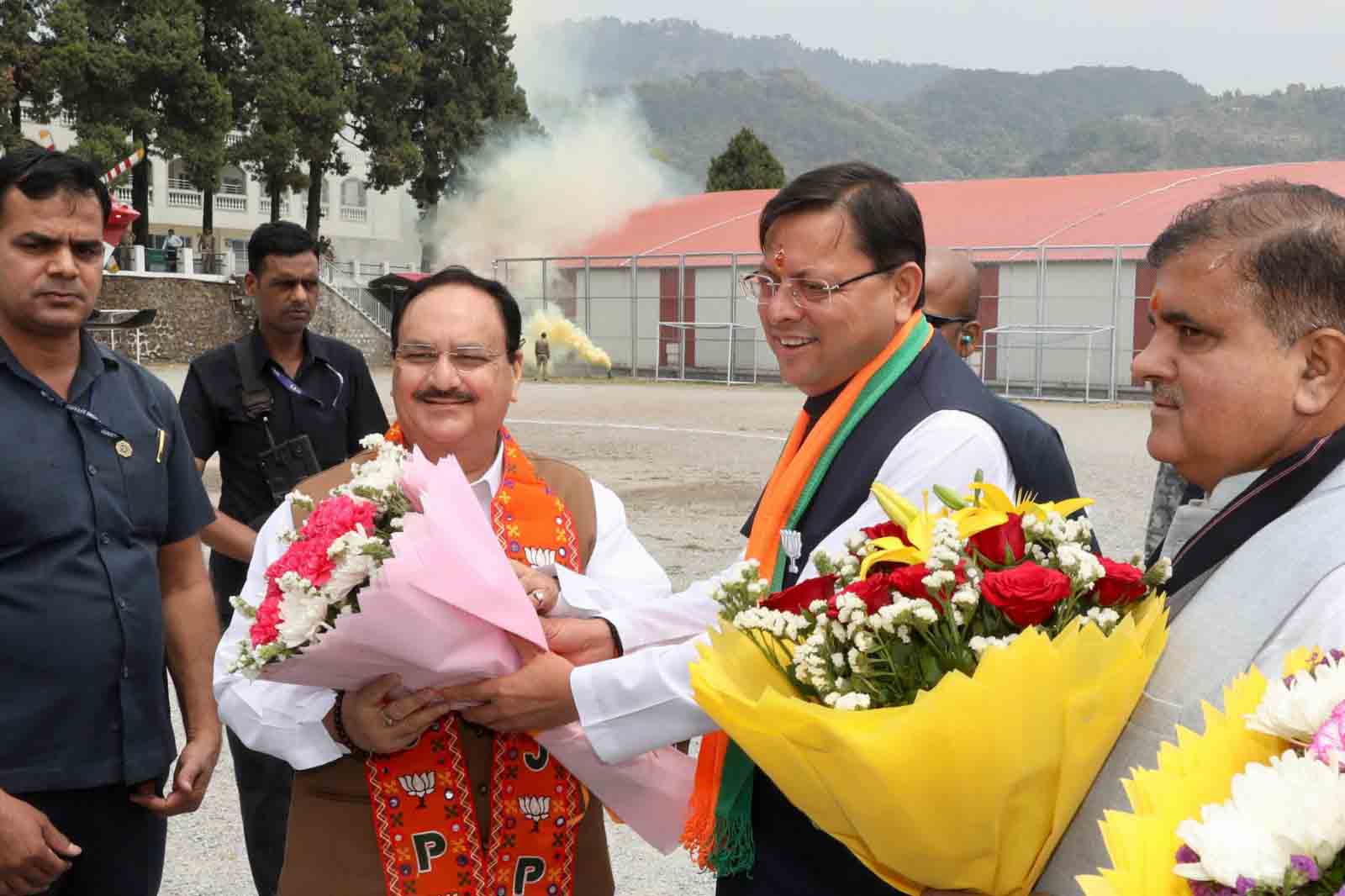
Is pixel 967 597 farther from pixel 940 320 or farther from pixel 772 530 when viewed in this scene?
pixel 940 320

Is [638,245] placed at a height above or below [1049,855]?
above

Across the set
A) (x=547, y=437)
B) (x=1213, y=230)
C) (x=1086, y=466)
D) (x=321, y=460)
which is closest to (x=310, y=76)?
(x=547, y=437)

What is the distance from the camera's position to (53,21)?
1474 inches

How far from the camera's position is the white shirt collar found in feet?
9.90

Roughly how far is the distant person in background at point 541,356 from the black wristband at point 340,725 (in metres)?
35.5

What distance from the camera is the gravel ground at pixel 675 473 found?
483 centimetres

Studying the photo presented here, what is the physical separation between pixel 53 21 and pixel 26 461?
131ft

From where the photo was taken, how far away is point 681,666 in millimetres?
2564

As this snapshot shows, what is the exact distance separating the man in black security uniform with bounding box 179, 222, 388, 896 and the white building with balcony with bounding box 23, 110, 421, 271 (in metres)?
46.0

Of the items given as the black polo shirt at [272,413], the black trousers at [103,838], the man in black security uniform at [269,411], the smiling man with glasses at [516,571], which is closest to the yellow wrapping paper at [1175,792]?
the smiling man with glasses at [516,571]

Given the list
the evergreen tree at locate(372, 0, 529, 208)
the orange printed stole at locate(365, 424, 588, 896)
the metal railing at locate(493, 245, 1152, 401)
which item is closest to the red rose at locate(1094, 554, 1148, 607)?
the orange printed stole at locate(365, 424, 588, 896)

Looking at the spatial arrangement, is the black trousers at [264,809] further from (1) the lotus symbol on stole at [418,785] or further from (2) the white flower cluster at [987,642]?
(2) the white flower cluster at [987,642]

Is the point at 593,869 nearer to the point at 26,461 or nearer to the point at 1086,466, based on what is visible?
the point at 26,461

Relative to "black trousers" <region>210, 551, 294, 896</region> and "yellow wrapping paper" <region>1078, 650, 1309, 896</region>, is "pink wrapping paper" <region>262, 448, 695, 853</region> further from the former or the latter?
"black trousers" <region>210, 551, 294, 896</region>
